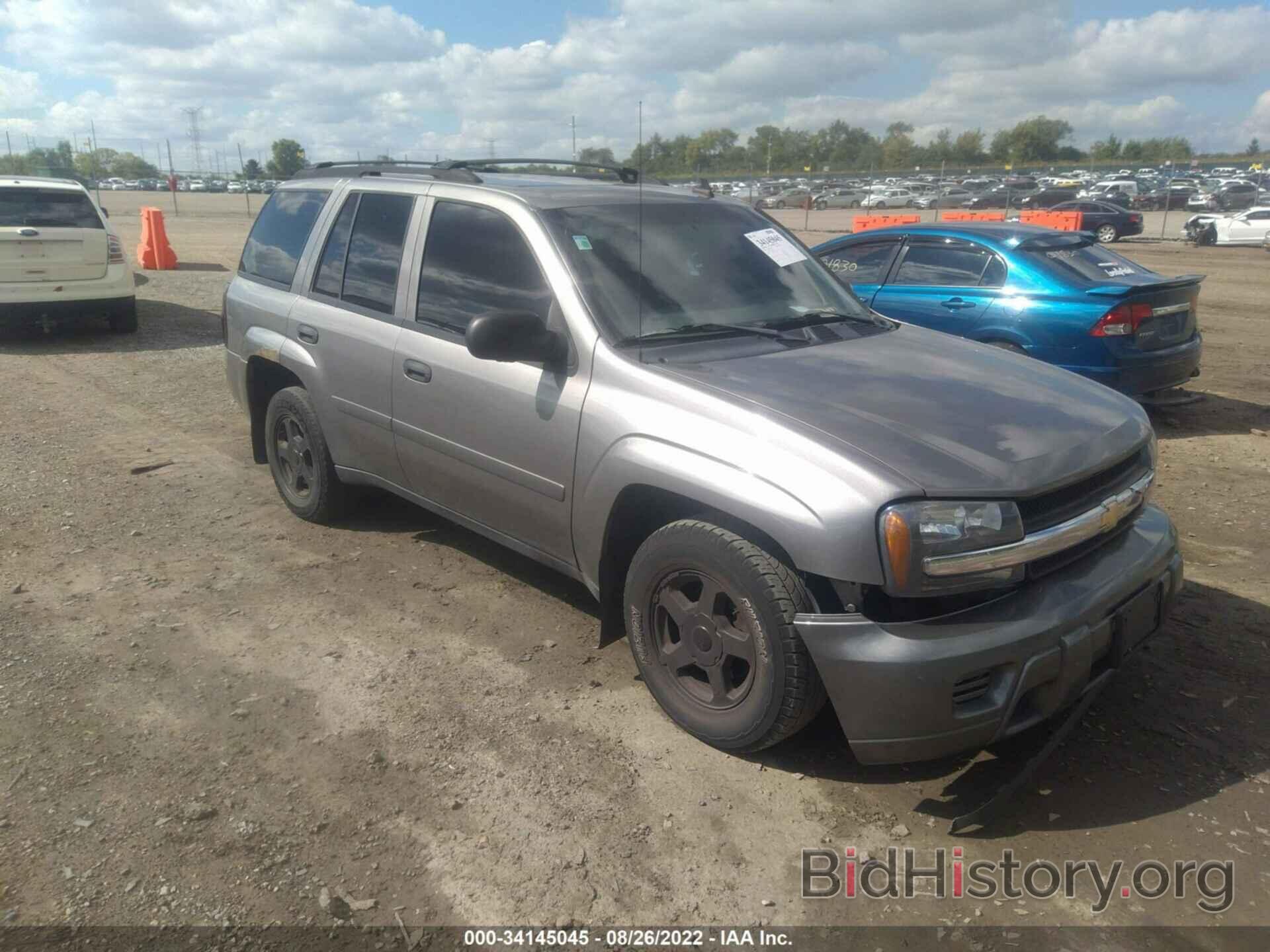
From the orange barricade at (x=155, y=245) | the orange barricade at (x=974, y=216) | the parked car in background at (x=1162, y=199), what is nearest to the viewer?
the orange barricade at (x=155, y=245)

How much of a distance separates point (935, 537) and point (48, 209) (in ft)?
36.3

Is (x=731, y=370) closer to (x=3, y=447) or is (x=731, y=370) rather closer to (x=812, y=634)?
(x=812, y=634)

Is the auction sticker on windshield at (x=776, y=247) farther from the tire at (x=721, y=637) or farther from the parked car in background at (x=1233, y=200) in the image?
the parked car in background at (x=1233, y=200)

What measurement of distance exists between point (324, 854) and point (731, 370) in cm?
201

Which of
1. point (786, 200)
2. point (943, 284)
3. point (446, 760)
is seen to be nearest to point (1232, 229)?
point (943, 284)

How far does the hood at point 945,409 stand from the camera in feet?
9.34

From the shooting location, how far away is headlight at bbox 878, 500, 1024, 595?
2.68 m

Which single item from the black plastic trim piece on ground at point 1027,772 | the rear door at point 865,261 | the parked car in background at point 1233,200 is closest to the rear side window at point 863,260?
the rear door at point 865,261

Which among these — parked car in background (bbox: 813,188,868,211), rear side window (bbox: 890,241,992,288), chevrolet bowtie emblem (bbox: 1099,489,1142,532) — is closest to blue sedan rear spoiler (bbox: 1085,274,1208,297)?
rear side window (bbox: 890,241,992,288)

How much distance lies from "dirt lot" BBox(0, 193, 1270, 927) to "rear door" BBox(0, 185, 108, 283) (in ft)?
19.8

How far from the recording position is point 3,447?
6844mm

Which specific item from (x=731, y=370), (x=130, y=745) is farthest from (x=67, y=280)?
(x=731, y=370)

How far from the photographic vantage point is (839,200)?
4738 centimetres

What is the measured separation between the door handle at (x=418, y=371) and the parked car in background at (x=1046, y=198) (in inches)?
1458
